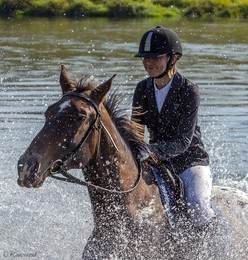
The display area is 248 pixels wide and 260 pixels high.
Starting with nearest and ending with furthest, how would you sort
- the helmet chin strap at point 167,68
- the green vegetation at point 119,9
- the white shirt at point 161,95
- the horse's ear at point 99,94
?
the horse's ear at point 99,94, the helmet chin strap at point 167,68, the white shirt at point 161,95, the green vegetation at point 119,9

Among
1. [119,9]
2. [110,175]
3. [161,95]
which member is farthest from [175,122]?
[119,9]

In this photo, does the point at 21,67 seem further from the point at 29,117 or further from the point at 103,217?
the point at 103,217

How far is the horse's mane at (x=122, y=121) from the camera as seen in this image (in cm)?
614

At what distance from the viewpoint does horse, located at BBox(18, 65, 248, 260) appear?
17.6ft

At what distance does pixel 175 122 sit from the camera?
22.1 feet

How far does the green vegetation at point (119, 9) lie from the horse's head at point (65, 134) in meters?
53.0

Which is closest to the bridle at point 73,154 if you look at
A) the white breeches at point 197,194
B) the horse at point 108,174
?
the horse at point 108,174

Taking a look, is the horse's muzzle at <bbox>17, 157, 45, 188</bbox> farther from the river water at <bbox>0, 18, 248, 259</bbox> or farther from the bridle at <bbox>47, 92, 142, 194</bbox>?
the river water at <bbox>0, 18, 248, 259</bbox>

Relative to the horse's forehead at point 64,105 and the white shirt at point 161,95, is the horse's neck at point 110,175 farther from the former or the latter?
the white shirt at point 161,95

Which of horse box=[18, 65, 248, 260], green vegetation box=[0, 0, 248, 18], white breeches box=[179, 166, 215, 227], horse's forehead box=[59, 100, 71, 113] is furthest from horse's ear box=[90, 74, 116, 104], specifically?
green vegetation box=[0, 0, 248, 18]

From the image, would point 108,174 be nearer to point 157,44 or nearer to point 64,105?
point 64,105

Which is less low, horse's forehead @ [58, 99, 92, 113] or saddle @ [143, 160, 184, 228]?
horse's forehead @ [58, 99, 92, 113]

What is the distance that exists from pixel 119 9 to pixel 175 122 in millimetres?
54283

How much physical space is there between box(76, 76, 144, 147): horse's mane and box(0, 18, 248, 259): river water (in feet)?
2.41
